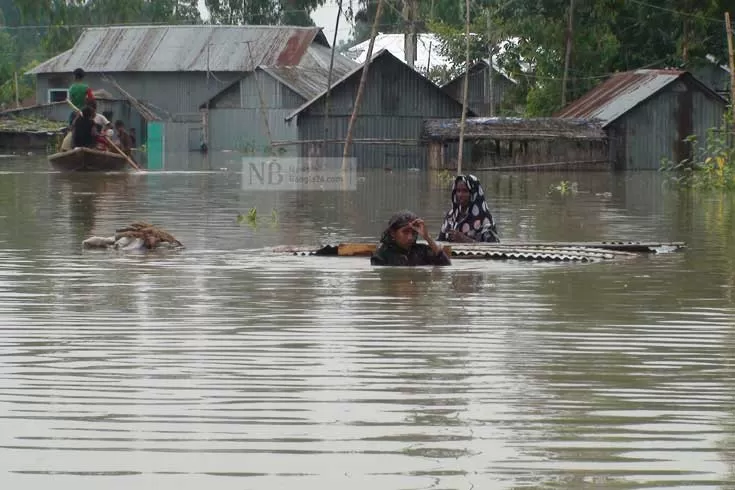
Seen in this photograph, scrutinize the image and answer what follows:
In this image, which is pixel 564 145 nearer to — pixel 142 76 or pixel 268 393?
pixel 142 76

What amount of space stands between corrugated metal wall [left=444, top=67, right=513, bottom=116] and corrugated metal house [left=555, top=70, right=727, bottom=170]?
397 inches

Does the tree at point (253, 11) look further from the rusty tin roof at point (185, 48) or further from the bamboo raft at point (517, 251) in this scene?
the bamboo raft at point (517, 251)

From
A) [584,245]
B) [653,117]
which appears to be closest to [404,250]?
[584,245]

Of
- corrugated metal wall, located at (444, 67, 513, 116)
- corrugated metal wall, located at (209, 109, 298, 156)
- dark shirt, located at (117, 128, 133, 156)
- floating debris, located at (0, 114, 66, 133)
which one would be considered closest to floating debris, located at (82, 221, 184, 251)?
dark shirt, located at (117, 128, 133, 156)

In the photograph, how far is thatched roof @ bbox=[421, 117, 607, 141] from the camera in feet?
125

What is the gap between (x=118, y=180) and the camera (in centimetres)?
2850

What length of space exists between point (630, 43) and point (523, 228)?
2591cm

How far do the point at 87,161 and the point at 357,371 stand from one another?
24.1 m

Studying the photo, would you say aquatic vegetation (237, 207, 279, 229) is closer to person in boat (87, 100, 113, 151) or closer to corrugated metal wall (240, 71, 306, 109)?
person in boat (87, 100, 113, 151)

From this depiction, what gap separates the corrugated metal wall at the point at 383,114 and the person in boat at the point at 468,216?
2785 centimetres

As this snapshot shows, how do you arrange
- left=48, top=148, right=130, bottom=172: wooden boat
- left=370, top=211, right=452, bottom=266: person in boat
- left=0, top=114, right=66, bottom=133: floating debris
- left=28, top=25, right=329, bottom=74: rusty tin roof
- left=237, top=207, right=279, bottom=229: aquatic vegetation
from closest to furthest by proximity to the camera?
left=370, top=211, right=452, bottom=266: person in boat
left=237, top=207, right=279, bottom=229: aquatic vegetation
left=48, top=148, right=130, bottom=172: wooden boat
left=0, top=114, right=66, bottom=133: floating debris
left=28, top=25, right=329, bottom=74: rusty tin roof

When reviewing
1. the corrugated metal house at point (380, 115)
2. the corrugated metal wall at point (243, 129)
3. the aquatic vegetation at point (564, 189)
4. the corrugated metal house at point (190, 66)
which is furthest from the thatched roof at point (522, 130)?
the corrugated metal house at point (190, 66)

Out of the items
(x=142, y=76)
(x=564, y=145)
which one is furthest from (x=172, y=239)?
(x=142, y=76)

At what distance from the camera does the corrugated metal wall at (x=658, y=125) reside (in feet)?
128
